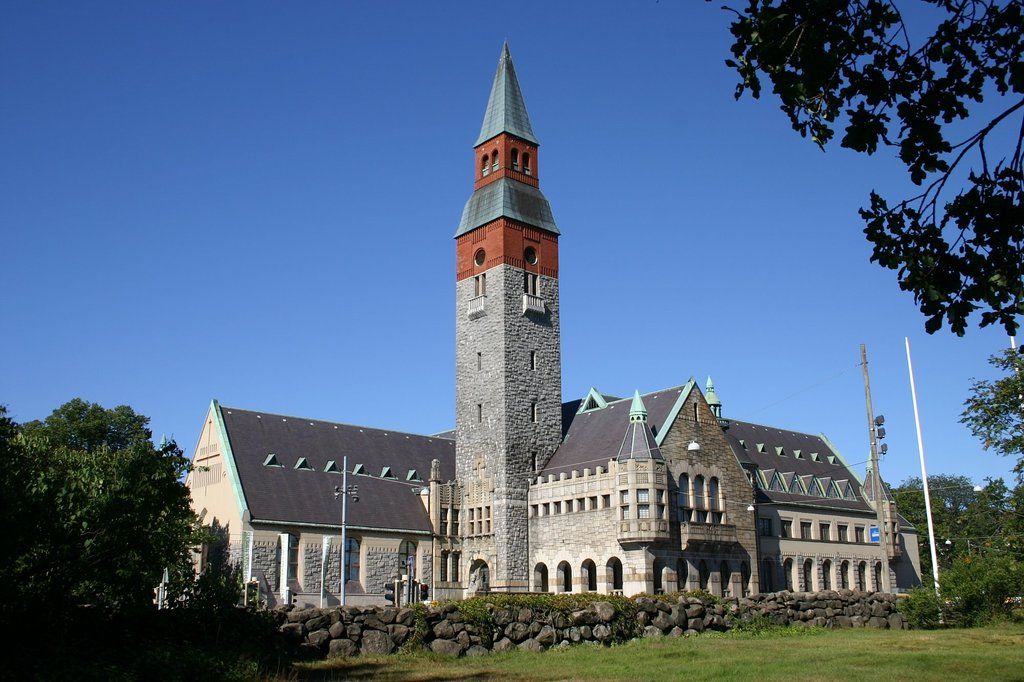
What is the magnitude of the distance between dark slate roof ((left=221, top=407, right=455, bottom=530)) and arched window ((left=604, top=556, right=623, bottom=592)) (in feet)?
37.0

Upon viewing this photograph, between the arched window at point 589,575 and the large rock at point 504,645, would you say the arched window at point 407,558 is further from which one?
the large rock at point 504,645

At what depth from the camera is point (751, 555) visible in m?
52.9

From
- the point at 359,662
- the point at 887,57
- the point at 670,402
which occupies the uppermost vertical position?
the point at 670,402

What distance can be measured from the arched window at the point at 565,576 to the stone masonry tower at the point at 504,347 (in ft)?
6.95

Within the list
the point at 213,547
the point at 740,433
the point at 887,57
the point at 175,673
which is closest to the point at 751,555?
the point at 740,433

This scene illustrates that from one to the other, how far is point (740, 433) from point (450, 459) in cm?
2136

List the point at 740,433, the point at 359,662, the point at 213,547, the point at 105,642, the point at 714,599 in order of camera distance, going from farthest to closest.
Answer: the point at 740,433
the point at 213,547
the point at 714,599
the point at 359,662
the point at 105,642

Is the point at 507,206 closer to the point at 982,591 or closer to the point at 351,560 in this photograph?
the point at 351,560

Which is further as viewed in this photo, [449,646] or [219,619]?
[449,646]

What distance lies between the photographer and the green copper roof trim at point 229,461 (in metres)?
48.4

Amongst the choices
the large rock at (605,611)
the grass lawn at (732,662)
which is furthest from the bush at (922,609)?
the large rock at (605,611)

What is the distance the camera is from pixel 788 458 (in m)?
70.6

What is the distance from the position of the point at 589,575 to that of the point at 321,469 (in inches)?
640

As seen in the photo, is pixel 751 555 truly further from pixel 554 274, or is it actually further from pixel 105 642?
pixel 105 642
